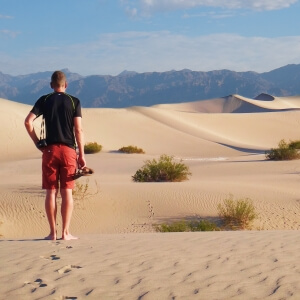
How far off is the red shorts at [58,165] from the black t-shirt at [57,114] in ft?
0.30

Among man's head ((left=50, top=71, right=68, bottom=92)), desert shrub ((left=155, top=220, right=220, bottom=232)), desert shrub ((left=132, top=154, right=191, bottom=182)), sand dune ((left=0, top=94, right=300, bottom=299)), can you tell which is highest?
man's head ((left=50, top=71, right=68, bottom=92))

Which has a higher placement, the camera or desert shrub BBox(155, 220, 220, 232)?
the camera

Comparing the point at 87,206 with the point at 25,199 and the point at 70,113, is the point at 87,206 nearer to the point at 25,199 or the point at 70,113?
the point at 25,199

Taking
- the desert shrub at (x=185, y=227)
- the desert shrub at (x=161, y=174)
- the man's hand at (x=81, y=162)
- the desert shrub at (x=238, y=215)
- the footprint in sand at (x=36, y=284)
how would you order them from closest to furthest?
1. the footprint in sand at (x=36, y=284)
2. the man's hand at (x=81, y=162)
3. the desert shrub at (x=185, y=227)
4. the desert shrub at (x=238, y=215)
5. the desert shrub at (x=161, y=174)

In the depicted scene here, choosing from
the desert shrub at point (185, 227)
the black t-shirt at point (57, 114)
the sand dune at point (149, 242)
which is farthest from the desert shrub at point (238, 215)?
the black t-shirt at point (57, 114)

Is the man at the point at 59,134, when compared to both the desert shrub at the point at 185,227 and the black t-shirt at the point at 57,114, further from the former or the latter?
the desert shrub at the point at 185,227

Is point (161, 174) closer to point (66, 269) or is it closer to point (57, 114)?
point (57, 114)

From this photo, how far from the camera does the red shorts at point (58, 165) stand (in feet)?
24.2

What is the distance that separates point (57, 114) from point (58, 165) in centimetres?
63

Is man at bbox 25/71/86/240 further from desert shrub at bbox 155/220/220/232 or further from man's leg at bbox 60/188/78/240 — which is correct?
desert shrub at bbox 155/220/220/232

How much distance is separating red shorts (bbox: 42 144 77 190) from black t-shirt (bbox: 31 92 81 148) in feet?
0.30

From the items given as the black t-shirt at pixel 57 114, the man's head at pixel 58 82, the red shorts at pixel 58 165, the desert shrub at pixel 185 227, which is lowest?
the desert shrub at pixel 185 227

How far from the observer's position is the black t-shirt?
7.34 metres

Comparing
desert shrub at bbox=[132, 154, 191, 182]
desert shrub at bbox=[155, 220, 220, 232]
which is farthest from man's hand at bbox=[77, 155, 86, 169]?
desert shrub at bbox=[132, 154, 191, 182]
